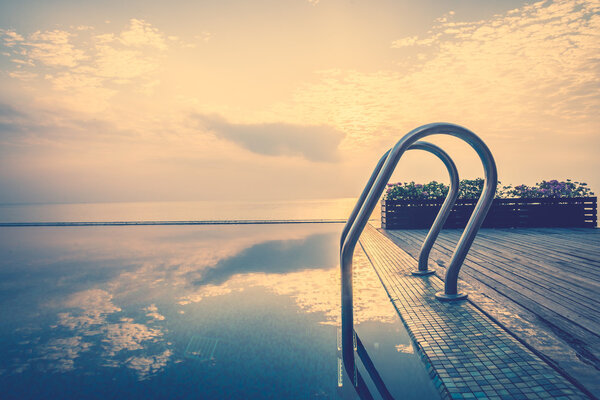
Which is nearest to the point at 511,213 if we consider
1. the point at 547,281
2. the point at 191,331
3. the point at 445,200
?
the point at 547,281

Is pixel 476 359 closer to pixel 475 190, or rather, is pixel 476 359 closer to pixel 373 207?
pixel 373 207

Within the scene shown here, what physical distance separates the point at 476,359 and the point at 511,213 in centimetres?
1293

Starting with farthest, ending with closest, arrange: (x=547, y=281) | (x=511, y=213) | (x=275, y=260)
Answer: (x=511, y=213)
(x=275, y=260)
(x=547, y=281)

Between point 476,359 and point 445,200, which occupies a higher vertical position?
point 445,200

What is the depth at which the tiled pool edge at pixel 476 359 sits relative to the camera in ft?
8.30

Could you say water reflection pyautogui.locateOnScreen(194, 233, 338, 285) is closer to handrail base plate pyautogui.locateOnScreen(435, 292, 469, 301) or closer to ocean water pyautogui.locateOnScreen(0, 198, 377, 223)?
handrail base plate pyautogui.locateOnScreen(435, 292, 469, 301)

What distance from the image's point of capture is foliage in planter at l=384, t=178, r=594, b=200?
13680 millimetres

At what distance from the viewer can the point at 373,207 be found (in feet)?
11.4

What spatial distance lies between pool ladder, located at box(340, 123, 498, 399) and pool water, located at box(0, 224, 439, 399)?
15cm

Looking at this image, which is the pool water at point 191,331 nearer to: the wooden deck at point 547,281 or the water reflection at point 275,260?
the water reflection at point 275,260

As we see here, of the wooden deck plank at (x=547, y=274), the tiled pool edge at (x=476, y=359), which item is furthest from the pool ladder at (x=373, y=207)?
the wooden deck plank at (x=547, y=274)

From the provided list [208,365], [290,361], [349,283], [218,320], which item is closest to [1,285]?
[218,320]

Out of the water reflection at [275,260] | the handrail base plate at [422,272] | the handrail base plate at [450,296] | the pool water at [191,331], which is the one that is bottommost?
the pool water at [191,331]

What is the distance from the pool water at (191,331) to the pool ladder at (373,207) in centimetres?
15
